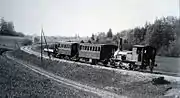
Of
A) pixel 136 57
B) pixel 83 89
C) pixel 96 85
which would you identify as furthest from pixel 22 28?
pixel 136 57

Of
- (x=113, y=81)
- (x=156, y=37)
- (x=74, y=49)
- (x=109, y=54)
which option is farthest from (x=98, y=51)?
(x=156, y=37)

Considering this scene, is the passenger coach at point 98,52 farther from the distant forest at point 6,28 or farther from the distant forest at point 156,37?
the distant forest at point 6,28

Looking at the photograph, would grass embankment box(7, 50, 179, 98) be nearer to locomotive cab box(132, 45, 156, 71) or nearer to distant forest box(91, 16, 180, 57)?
locomotive cab box(132, 45, 156, 71)

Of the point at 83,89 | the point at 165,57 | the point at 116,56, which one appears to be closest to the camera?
the point at 83,89

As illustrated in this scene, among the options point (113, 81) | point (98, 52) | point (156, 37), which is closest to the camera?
point (113, 81)

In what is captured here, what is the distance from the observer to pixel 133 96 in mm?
10711

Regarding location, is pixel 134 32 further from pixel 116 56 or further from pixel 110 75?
pixel 110 75

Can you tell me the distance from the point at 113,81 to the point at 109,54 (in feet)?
18.3

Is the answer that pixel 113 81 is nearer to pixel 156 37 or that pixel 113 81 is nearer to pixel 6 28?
pixel 6 28

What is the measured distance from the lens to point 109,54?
1895cm

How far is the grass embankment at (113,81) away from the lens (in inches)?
441

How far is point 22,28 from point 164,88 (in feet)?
25.6

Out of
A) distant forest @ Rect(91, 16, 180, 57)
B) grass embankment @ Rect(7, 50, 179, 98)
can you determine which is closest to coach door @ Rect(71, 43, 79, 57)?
distant forest @ Rect(91, 16, 180, 57)

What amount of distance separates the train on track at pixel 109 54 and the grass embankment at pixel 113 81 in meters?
1.69
